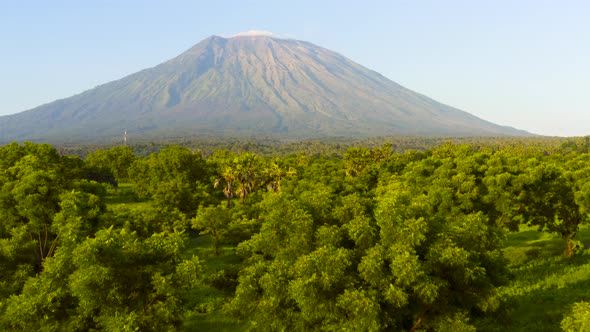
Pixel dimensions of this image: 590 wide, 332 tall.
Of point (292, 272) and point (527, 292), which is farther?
point (527, 292)

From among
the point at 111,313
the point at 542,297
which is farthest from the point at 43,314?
the point at 542,297

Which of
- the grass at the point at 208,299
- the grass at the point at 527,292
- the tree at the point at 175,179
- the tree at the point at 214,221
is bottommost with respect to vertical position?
the grass at the point at 208,299

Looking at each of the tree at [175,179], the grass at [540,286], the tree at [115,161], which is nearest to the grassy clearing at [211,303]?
the tree at [175,179]

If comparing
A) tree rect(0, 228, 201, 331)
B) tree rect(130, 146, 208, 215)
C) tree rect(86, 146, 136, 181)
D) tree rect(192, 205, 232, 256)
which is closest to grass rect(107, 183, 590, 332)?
tree rect(192, 205, 232, 256)

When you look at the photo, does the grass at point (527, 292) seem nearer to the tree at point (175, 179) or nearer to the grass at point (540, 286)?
the grass at point (540, 286)

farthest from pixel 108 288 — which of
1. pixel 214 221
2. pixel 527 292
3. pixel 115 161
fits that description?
pixel 115 161

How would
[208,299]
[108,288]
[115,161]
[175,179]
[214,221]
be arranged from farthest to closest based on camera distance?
[115,161] < [175,179] < [214,221] < [208,299] < [108,288]

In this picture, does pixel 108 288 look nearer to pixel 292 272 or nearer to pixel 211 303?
pixel 292 272

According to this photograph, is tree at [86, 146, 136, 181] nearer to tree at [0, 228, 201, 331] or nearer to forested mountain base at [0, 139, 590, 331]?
forested mountain base at [0, 139, 590, 331]

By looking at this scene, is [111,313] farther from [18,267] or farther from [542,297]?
[542,297]
